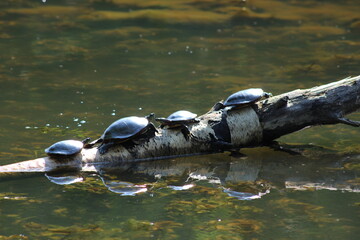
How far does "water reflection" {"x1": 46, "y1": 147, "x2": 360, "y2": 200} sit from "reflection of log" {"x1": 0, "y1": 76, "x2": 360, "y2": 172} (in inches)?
5.3

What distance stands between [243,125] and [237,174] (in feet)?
2.41

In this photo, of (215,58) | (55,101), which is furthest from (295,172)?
(215,58)

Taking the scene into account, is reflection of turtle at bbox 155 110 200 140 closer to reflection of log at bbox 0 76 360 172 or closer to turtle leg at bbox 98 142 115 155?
reflection of log at bbox 0 76 360 172

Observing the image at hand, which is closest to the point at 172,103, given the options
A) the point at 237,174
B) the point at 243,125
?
the point at 243,125

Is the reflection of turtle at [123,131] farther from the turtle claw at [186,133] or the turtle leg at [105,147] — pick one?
the turtle claw at [186,133]

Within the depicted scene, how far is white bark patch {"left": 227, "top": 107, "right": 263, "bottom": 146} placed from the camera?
21.2 ft

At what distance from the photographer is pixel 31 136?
22.7 feet

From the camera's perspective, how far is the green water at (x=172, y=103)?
470 centimetres

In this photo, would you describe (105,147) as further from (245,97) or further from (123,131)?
(245,97)

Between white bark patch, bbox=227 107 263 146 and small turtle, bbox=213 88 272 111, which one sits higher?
small turtle, bbox=213 88 272 111

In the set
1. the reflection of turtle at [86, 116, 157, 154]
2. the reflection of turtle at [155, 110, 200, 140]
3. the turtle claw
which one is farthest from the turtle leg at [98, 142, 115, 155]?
the turtle claw

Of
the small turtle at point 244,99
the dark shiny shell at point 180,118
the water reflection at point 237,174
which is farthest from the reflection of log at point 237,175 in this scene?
the small turtle at point 244,99

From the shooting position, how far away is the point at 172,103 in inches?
328

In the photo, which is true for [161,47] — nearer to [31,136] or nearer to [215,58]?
[215,58]
